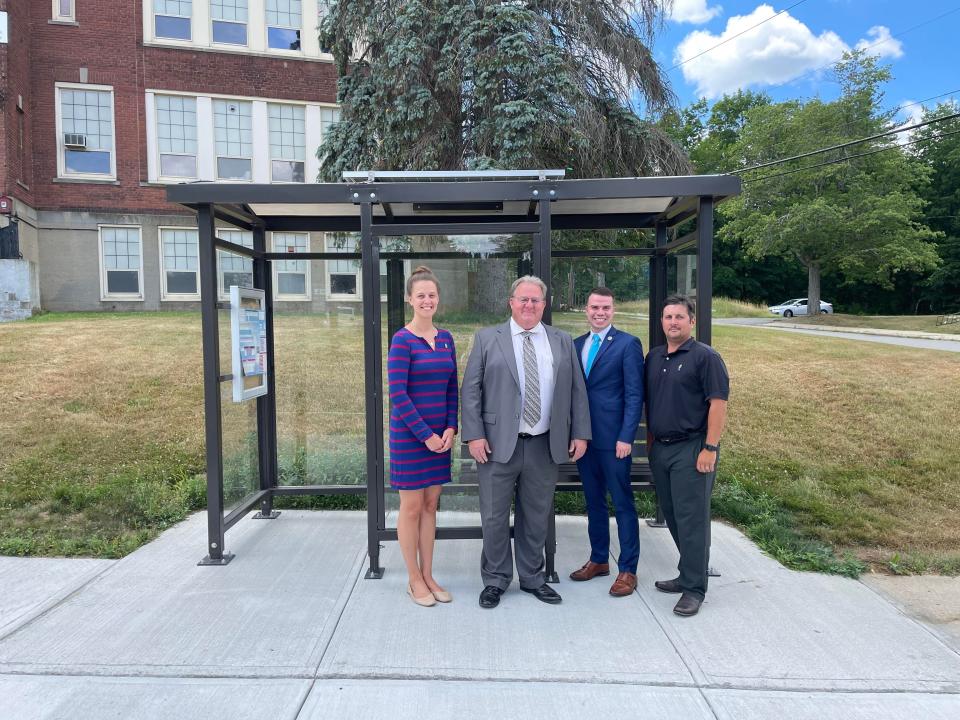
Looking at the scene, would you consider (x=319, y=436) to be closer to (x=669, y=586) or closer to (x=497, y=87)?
(x=669, y=586)

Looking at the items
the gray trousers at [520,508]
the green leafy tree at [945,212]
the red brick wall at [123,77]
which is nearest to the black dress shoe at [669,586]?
the gray trousers at [520,508]

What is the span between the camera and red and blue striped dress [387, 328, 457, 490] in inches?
140

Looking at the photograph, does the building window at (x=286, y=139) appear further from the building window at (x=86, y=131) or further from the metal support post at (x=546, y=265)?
the metal support post at (x=546, y=265)

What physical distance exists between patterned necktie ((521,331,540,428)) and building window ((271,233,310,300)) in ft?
7.77

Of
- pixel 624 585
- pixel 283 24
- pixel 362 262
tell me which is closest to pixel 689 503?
pixel 624 585

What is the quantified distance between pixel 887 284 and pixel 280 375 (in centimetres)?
3797

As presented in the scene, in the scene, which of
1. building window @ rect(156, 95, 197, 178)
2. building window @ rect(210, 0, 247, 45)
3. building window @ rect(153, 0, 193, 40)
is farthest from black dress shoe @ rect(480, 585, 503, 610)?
building window @ rect(153, 0, 193, 40)

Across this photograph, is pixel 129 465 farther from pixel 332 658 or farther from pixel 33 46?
pixel 33 46

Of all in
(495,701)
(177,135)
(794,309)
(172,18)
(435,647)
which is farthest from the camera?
(794,309)

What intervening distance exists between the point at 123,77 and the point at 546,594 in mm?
18636

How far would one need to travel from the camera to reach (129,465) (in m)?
6.64

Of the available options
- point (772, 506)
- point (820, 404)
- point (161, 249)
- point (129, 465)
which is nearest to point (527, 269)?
point (772, 506)

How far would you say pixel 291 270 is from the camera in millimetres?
5316

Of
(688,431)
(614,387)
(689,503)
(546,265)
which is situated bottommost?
(689,503)
